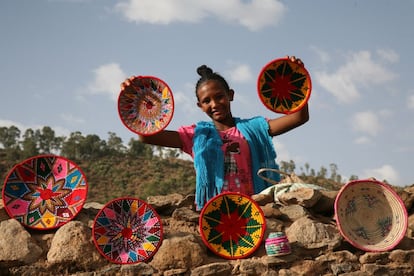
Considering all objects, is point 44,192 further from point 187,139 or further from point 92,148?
point 92,148

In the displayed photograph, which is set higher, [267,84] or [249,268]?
[267,84]

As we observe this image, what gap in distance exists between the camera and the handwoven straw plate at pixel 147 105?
3508mm

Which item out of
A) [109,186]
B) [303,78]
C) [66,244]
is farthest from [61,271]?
[109,186]

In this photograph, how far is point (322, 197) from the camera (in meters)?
3.52

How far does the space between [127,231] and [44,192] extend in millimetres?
619

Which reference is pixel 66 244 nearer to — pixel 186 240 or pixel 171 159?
pixel 186 240

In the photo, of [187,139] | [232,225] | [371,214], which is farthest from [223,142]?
[371,214]

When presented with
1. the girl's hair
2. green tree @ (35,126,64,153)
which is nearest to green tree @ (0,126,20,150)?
green tree @ (35,126,64,153)

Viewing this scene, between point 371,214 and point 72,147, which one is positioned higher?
point 72,147

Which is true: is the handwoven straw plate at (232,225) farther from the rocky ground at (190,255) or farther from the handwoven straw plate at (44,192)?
the handwoven straw plate at (44,192)

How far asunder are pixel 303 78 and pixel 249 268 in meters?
1.50

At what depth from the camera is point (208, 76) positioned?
3.92 metres

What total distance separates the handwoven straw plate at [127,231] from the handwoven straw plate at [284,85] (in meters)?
1.22

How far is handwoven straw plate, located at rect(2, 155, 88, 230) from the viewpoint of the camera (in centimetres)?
309
